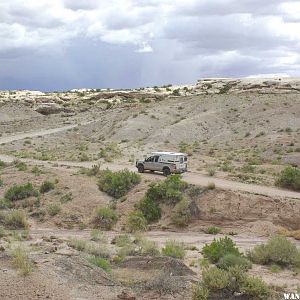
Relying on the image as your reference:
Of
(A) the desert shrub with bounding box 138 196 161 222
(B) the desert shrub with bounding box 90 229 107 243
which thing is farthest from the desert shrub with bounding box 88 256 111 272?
(A) the desert shrub with bounding box 138 196 161 222

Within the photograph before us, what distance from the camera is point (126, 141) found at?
66.6m

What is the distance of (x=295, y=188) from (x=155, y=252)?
54.3 feet

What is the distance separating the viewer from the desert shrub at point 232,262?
20288 millimetres

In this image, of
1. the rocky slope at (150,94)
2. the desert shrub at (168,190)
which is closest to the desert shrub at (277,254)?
the desert shrub at (168,190)

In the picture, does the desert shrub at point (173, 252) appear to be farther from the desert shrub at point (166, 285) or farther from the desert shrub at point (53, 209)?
the desert shrub at point (53, 209)

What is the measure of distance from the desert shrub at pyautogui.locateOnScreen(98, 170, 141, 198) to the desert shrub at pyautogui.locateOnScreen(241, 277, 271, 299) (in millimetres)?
21624

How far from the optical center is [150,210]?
111ft

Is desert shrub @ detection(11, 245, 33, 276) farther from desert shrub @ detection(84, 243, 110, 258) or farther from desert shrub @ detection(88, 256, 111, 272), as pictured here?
desert shrub @ detection(84, 243, 110, 258)

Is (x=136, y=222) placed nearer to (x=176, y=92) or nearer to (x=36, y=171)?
(x=36, y=171)

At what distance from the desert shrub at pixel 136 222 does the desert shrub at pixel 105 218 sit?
978mm

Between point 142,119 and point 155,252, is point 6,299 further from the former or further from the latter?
point 142,119

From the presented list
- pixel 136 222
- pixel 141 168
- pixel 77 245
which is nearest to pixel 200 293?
pixel 77 245

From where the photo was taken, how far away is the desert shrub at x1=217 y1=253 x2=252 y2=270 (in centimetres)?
2029

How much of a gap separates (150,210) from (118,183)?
446 centimetres
